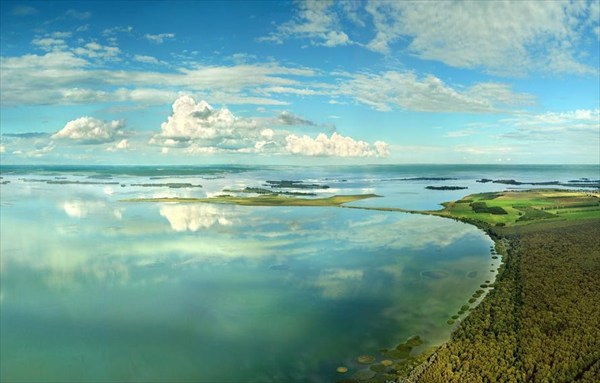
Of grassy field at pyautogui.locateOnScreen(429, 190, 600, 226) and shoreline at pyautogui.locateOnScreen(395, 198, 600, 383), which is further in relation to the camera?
grassy field at pyautogui.locateOnScreen(429, 190, 600, 226)

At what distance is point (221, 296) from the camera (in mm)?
35500

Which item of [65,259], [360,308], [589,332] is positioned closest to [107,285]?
[65,259]

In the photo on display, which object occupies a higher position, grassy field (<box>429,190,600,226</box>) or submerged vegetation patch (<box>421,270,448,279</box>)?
grassy field (<box>429,190,600,226</box>)

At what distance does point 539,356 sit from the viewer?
24.1 m

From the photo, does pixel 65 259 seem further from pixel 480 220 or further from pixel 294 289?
pixel 480 220

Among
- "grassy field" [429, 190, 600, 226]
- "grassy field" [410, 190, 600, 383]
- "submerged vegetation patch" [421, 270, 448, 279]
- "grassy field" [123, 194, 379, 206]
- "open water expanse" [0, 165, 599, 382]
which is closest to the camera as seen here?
"grassy field" [410, 190, 600, 383]

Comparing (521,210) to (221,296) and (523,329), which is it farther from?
(221,296)

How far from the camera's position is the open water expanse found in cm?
2492

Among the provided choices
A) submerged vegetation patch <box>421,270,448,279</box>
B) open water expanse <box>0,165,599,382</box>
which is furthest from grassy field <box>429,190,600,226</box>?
submerged vegetation patch <box>421,270,448,279</box>

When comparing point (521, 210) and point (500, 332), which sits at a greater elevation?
point (521, 210)

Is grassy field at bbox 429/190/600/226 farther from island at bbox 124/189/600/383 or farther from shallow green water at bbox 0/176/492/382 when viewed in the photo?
island at bbox 124/189/600/383

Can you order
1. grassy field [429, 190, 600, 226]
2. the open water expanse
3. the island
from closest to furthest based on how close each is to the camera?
the island, the open water expanse, grassy field [429, 190, 600, 226]

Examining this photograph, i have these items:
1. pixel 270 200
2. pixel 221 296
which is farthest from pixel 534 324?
pixel 270 200

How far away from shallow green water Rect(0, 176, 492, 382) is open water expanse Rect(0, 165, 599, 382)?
4.6 inches
